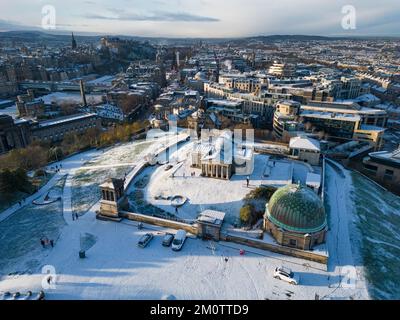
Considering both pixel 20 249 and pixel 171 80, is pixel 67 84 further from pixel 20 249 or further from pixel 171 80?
pixel 20 249

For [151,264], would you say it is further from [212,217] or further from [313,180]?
[313,180]

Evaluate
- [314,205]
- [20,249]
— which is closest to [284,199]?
[314,205]

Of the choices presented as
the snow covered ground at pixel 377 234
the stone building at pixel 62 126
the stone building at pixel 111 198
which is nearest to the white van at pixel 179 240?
the stone building at pixel 111 198

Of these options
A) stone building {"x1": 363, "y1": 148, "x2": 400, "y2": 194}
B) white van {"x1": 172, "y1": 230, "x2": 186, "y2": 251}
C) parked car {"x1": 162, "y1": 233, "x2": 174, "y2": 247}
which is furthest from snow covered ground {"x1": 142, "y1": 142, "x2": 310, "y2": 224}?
stone building {"x1": 363, "y1": 148, "x2": 400, "y2": 194}

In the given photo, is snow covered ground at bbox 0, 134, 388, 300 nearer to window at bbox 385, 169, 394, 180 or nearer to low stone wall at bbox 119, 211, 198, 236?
low stone wall at bbox 119, 211, 198, 236

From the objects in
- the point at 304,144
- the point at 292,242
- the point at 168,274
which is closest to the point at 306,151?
the point at 304,144

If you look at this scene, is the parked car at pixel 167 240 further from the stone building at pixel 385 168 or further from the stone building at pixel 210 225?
the stone building at pixel 385 168
